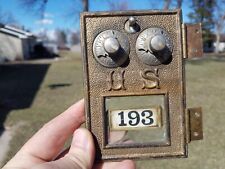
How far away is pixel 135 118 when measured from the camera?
151 centimetres

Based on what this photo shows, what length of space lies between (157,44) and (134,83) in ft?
0.59

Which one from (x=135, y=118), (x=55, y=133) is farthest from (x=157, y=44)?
(x=55, y=133)

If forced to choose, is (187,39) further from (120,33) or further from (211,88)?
(211,88)

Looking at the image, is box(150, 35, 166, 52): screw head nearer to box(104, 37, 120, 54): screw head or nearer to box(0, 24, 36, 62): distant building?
box(104, 37, 120, 54): screw head

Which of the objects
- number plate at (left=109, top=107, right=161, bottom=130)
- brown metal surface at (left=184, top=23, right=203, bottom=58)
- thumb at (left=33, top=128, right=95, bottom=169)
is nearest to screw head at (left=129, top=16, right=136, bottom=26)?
brown metal surface at (left=184, top=23, right=203, bottom=58)

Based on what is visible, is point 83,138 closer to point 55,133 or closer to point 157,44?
point 55,133

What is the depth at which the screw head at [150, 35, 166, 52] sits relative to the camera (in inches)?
56.6

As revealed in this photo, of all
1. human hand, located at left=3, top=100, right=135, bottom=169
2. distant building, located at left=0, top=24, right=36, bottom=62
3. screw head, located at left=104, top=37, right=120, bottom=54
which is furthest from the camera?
distant building, located at left=0, top=24, right=36, bottom=62

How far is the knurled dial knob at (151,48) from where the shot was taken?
147 cm

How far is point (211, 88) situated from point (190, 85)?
0.88m

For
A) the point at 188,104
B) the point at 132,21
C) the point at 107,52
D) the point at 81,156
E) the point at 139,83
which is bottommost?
the point at 188,104

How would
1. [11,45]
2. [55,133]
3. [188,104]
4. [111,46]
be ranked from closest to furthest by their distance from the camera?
[111,46]
[55,133]
[188,104]
[11,45]

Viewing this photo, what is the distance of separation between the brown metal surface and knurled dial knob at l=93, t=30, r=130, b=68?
236 mm

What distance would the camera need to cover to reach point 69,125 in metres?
1.71
